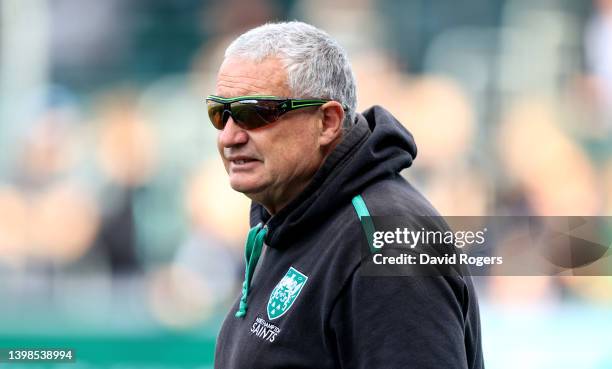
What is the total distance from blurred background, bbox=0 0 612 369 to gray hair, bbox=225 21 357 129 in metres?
4.35

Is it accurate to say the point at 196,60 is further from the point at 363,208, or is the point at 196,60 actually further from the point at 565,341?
the point at 363,208

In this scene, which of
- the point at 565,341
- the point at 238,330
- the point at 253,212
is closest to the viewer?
the point at 238,330

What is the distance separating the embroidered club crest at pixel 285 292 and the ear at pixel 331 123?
1.04ft

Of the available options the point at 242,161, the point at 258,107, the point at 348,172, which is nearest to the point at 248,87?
the point at 258,107

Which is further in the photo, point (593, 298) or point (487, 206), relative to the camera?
point (487, 206)

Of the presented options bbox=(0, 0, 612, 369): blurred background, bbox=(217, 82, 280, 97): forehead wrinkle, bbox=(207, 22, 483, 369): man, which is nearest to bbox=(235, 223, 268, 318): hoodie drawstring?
bbox=(207, 22, 483, 369): man

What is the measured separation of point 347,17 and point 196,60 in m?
1.12

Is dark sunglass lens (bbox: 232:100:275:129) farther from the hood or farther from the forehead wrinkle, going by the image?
the hood

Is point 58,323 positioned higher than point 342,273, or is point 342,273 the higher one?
point 342,273

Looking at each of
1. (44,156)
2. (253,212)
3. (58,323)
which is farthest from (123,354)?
(253,212)

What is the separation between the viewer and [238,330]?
2234 mm

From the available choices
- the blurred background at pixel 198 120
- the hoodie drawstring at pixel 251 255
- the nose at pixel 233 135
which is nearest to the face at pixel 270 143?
the nose at pixel 233 135

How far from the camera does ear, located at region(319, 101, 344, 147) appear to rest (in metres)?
2.21

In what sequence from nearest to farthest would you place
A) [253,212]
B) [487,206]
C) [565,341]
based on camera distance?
[253,212]
[565,341]
[487,206]
